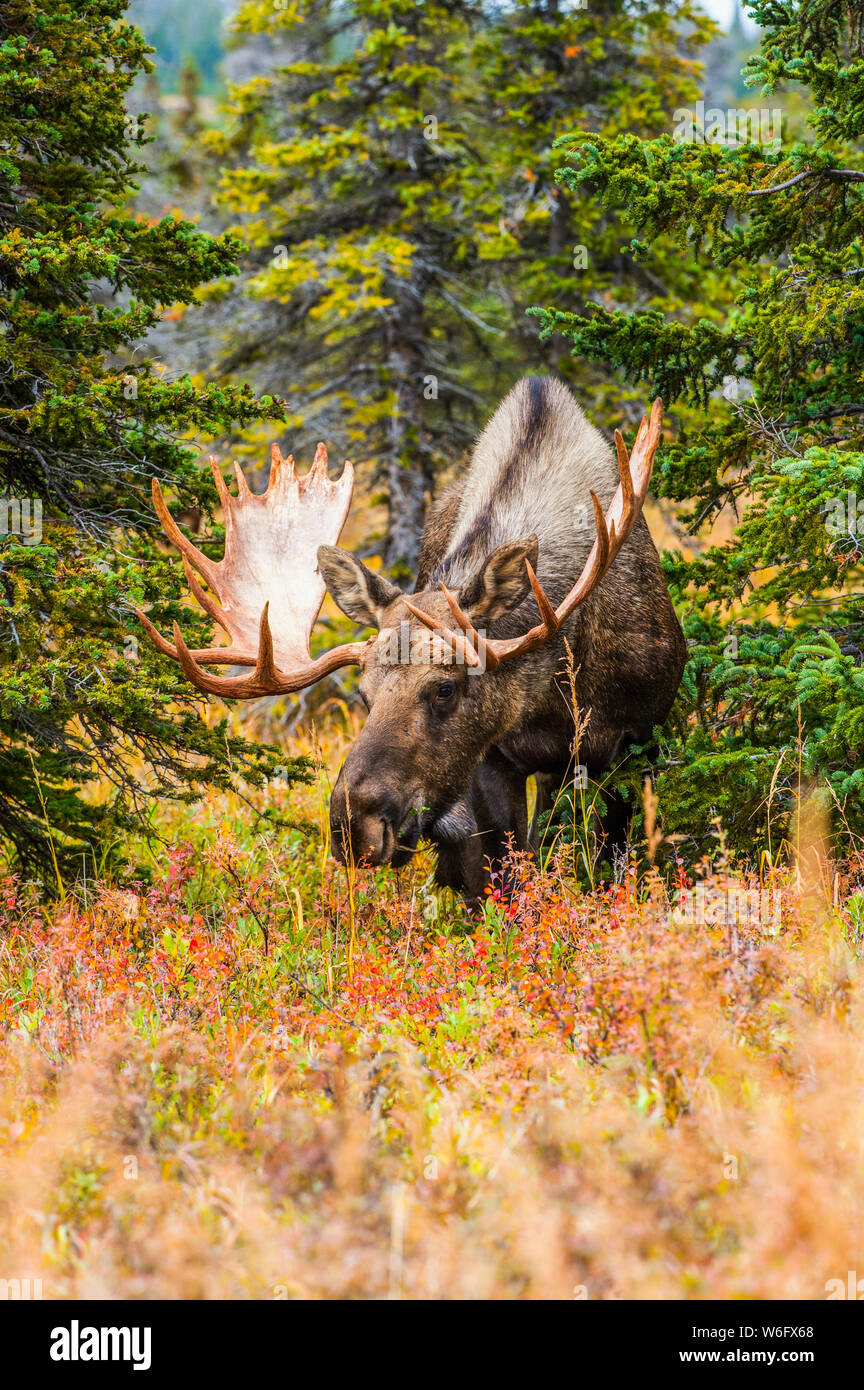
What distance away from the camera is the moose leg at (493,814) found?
657cm

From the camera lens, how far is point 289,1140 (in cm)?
312

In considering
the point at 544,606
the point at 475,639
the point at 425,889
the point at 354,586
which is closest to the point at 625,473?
the point at 544,606

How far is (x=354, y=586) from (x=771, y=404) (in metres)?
2.50

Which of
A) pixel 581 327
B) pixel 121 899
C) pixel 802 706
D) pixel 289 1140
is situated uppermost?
pixel 581 327

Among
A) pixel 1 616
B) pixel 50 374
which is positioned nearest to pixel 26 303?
pixel 50 374

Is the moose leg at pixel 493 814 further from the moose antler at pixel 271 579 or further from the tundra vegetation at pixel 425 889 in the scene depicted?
the moose antler at pixel 271 579

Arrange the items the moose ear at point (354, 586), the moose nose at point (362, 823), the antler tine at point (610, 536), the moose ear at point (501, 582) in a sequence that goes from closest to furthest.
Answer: the moose nose at point (362, 823) → the antler tine at point (610, 536) → the moose ear at point (501, 582) → the moose ear at point (354, 586)

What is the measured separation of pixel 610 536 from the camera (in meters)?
6.02

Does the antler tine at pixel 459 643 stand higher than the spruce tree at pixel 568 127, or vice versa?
the spruce tree at pixel 568 127

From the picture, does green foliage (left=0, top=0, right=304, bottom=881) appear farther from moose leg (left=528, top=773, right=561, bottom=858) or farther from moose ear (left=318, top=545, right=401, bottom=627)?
moose leg (left=528, top=773, right=561, bottom=858)

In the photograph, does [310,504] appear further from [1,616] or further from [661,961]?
[661,961]

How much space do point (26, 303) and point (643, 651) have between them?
3.91 metres

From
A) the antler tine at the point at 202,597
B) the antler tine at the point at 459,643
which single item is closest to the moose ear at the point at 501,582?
the antler tine at the point at 459,643

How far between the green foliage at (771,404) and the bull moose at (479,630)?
48cm
